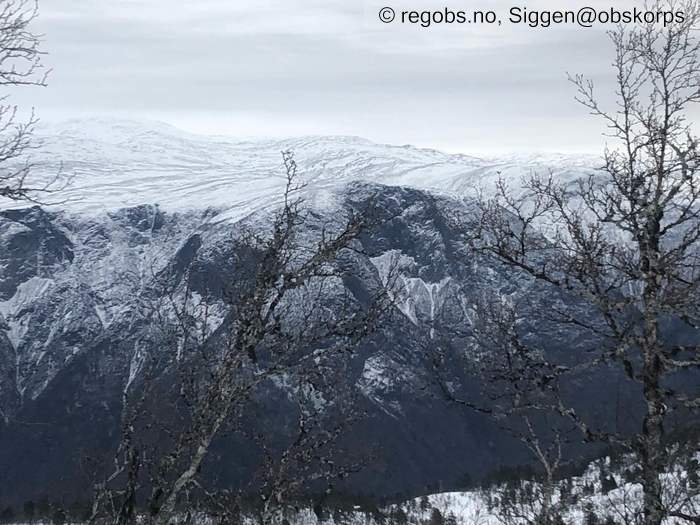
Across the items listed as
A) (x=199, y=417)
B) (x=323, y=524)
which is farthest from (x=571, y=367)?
(x=323, y=524)

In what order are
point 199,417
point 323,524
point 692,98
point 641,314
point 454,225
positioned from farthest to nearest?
point 323,524
point 454,225
point 692,98
point 641,314
point 199,417

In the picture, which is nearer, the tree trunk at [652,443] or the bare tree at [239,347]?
the bare tree at [239,347]

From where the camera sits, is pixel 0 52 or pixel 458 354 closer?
pixel 0 52

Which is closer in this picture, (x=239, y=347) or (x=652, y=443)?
(x=239, y=347)

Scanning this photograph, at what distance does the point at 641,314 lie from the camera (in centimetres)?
1253

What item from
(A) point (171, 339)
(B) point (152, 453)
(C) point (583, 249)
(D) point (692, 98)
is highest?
(D) point (692, 98)

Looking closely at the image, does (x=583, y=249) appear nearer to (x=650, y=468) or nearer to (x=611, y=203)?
(x=611, y=203)

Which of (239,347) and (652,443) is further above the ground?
(239,347)

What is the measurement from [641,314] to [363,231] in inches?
176

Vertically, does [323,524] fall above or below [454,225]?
below

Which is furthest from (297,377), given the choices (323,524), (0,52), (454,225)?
(323,524)

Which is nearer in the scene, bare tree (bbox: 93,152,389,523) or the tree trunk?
bare tree (bbox: 93,152,389,523)

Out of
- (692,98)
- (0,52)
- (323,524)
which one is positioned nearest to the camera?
(0,52)

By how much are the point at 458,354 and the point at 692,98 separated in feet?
26.4
